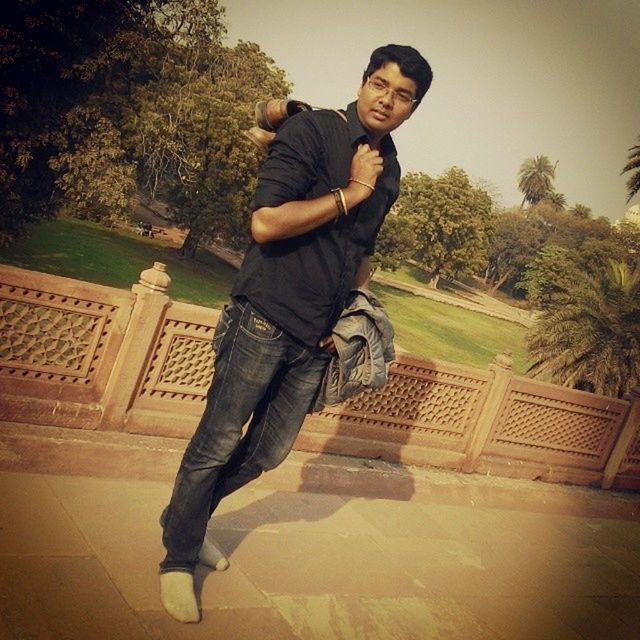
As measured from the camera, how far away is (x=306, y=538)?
328cm

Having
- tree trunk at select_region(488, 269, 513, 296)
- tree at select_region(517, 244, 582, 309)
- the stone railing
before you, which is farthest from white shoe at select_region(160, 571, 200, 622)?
tree trunk at select_region(488, 269, 513, 296)

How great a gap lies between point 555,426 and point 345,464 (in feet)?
9.00

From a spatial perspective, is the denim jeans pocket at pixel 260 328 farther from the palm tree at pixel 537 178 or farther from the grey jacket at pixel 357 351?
the palm tree at pixel 537 178

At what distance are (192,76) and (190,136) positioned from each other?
7.73 feet

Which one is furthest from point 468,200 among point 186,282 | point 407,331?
point 186,282

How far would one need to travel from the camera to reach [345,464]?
4.54 meters

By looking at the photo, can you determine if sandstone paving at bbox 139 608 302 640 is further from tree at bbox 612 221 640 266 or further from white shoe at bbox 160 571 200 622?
tree at bbox 612 221 640 266

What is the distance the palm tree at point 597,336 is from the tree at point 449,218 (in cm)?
3565

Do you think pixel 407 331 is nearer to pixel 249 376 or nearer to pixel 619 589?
pixel 619 589

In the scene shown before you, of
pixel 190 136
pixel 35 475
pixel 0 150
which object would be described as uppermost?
pixel 190 136

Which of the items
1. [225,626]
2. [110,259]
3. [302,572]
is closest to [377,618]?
[302,572]

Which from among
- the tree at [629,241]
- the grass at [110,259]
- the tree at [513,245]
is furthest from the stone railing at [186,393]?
the tree at [513,245]

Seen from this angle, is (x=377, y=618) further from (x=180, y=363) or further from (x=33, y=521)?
(x=180, y=363)

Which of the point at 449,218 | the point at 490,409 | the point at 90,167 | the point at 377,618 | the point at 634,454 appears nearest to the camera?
the point at 377,618
